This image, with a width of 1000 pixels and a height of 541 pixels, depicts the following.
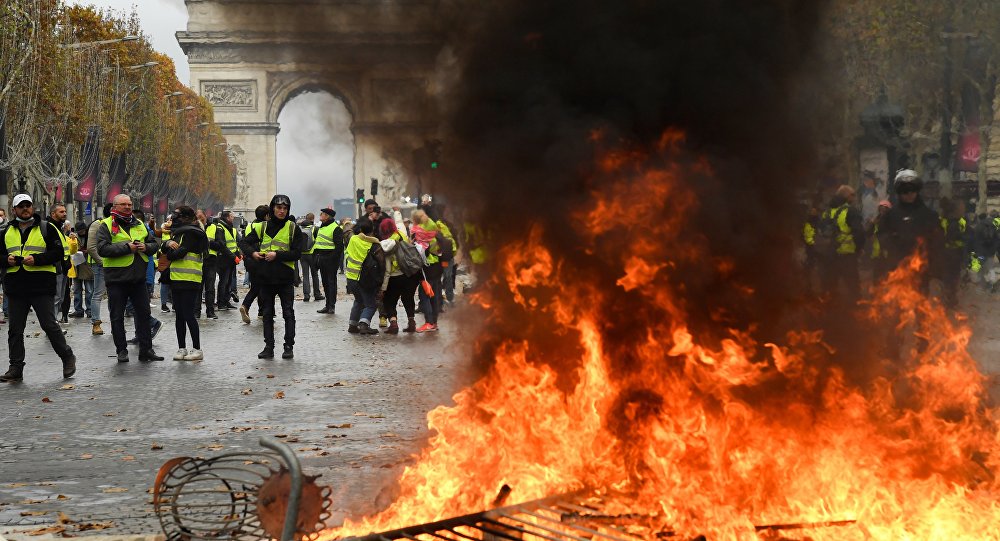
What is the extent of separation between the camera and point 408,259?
53.0ft

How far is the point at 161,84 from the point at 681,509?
5337 centimetres

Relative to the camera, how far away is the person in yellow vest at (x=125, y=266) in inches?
503

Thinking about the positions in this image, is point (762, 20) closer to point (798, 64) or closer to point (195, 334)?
point (798, 64)

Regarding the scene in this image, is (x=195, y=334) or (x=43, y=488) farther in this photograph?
(x=195, y=334)

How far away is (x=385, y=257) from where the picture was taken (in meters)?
16.3

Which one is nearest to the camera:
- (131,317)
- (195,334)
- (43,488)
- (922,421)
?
(922,421)

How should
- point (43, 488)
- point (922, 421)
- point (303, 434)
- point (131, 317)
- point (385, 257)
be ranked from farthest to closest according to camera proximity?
1. point (131, 317)
2. point (385, 257)
3. point (303, 434)
4. point (43, 488)
5. point (922, 421)

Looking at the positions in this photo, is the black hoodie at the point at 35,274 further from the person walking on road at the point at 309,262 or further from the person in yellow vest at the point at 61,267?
the person walking on road at the point at 309,262

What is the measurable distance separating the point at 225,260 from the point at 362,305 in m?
5.50

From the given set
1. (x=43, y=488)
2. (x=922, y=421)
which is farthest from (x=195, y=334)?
(x=922, y=421)

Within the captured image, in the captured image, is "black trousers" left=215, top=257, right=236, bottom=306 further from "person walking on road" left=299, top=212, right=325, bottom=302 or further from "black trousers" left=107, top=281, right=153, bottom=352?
"black trousers" left=107, top=281, right=153, bottom=352

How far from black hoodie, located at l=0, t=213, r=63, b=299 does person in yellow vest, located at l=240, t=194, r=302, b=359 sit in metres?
2.07

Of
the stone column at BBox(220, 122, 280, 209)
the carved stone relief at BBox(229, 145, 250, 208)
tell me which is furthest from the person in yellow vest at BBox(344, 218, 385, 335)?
the carved stone relief at BBox(229, 145, 250, 208)

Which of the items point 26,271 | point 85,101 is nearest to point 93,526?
point 26,271
